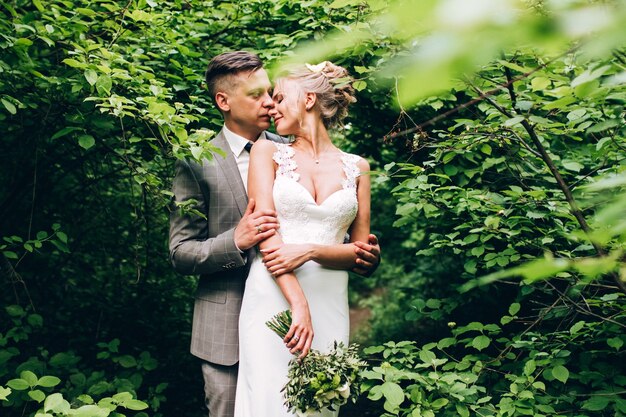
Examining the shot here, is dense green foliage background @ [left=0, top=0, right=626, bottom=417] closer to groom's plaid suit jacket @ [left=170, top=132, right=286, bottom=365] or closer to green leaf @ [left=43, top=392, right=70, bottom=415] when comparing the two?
green leaf @ [left=43, top=392, right=70, bottom=415]

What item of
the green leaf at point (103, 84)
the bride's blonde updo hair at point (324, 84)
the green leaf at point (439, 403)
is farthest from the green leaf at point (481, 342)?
the green leaf at point (103, 84)

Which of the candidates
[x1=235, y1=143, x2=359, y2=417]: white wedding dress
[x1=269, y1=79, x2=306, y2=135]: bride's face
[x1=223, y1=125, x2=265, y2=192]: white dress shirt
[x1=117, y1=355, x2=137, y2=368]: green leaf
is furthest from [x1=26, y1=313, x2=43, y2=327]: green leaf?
[x1=269, y1=79, x2=306, y2=135]: bride's face

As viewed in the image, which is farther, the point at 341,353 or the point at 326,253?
the point at 326,253

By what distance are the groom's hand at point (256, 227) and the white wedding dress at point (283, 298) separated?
97 millimetres

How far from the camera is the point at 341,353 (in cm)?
221

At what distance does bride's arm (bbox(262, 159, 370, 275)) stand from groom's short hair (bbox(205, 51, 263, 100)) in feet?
2.60

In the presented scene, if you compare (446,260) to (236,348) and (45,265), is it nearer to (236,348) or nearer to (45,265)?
(236,348)

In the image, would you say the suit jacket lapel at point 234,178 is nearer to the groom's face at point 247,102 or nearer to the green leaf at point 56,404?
the groom's face at point 247,102

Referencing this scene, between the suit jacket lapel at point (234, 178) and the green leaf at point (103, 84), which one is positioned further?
the suit jacket lapel at point (234, 178)

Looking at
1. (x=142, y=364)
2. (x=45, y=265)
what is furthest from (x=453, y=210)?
(x=45, y=265)

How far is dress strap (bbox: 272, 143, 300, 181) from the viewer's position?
94.7 inches

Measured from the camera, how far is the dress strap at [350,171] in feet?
8.24

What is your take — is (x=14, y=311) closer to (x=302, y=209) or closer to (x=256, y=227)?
(x=256, y=227)

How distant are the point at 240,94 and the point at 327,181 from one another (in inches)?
27.7
